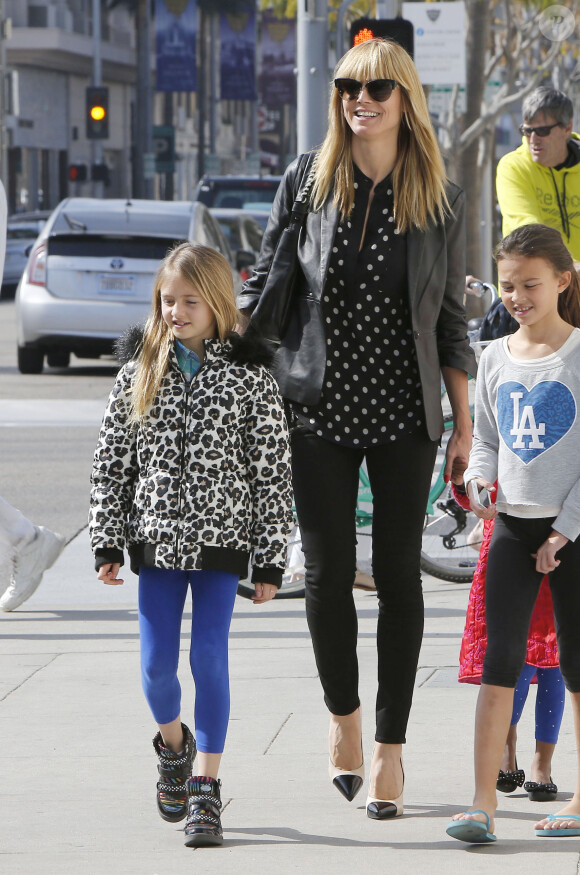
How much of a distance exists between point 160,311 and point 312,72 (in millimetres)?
8241

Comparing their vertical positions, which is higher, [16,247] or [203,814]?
[203,814]

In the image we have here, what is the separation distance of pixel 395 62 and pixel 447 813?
6.31 ft

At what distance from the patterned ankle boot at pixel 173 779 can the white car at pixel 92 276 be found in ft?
38.6

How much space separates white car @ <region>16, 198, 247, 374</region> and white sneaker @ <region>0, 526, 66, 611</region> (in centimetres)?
921

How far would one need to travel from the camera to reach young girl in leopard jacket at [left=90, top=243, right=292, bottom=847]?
393 cm

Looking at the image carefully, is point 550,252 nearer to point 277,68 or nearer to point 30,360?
point 30,360

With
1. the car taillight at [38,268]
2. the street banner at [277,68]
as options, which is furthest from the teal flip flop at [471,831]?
the street banner at [277,68]

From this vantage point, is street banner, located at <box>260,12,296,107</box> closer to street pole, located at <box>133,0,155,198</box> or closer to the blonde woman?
street pole, located at <box>133,0,155,198</box>

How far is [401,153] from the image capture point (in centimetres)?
425

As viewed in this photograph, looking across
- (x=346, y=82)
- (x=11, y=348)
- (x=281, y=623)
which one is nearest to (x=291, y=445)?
(x=346, y=82)

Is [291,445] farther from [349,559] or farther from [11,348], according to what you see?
[11,348]

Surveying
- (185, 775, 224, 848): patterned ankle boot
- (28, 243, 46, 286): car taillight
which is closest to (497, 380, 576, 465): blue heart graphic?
(185, 775, 224, 848): patterned ankle boot

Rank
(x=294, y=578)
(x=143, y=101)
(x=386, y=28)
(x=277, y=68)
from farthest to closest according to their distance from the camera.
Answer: (x=143, y=101) → (x=277, y=68) → (x=386, y=28) → (x=294, y=578)

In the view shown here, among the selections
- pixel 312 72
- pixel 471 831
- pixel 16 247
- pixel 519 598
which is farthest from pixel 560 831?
pixel 16 247
